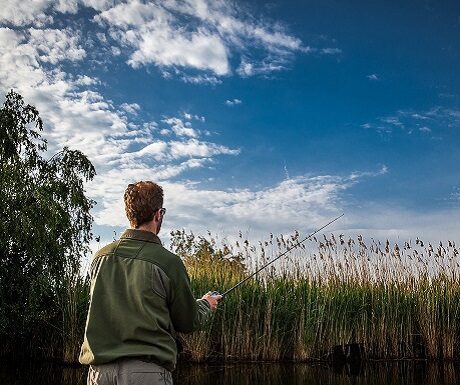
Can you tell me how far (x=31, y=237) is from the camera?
12.6 metres

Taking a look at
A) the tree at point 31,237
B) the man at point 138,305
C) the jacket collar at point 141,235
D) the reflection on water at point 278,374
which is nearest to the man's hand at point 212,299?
the man at point 138,305

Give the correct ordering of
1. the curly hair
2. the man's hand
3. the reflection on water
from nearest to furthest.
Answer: the curly hair < the man's hand < the reflection on water

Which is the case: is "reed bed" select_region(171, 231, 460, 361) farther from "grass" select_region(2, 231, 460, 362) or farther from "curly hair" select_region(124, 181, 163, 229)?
"curly hair" select_region(124, 181, 163, 229)

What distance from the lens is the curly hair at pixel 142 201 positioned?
2740 mm

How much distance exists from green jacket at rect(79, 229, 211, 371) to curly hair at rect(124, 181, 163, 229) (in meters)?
0.07

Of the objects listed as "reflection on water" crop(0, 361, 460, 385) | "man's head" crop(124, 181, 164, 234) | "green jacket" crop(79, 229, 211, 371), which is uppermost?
"man's head" crop(124, 181, 164, 234)

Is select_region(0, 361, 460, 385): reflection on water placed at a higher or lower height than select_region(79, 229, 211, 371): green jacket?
lower

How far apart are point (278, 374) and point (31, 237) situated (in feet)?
19.6

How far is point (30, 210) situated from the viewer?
41.9 feet

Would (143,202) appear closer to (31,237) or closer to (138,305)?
(138,305)

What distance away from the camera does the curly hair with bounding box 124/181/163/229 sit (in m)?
2.74

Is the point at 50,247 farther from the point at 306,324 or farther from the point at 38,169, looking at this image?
the point at 306,324

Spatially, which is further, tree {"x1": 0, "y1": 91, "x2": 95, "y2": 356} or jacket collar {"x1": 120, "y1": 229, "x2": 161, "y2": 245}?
tree {"x1": 0, "y1": 91, "x2": 95, "y2": 356}

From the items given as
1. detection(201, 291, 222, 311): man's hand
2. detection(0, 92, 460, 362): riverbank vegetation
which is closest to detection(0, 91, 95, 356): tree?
detection(0, 92, 460, 362): riverbank vegetation
